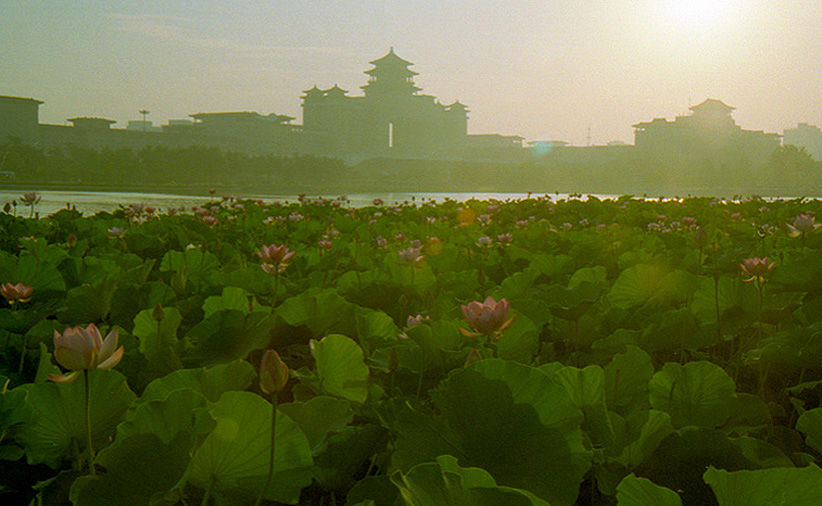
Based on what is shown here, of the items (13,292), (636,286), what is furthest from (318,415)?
(636,286)

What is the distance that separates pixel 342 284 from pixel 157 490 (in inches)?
27.1

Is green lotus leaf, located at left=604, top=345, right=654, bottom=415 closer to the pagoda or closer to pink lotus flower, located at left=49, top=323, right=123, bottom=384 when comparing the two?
pink lotus flower, located at left=49, top=323, right=123, bottom=384

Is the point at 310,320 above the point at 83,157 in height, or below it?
below

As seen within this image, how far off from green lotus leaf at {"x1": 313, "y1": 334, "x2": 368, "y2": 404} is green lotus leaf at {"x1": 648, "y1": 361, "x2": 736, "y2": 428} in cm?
28

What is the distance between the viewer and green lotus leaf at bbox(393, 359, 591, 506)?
43cm

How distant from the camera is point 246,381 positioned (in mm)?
576

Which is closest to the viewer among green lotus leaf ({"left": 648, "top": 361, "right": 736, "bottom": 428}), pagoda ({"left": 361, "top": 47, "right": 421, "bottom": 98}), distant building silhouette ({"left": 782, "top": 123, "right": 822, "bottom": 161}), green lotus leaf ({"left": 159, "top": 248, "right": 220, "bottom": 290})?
green lotus leaf ({"left": 648, "top": 361, "right": 736, "bottom": 428})

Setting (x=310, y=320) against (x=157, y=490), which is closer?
(x=157, y=490)

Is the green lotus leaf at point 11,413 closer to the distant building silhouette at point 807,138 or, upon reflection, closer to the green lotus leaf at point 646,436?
the green lotus leaf at point 646,436

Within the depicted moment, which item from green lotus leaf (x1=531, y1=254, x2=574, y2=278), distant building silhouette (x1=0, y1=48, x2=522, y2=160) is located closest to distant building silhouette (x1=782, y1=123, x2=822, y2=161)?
distant building silhouette (x1=0, y1=48, x2=522, y2=160)

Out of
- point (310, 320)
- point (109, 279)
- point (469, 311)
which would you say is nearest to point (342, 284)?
point (310, 320)

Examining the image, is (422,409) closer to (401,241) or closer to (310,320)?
(310,320)

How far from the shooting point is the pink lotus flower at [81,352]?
0.46 metres

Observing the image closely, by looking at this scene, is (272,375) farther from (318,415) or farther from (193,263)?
(193,263)
